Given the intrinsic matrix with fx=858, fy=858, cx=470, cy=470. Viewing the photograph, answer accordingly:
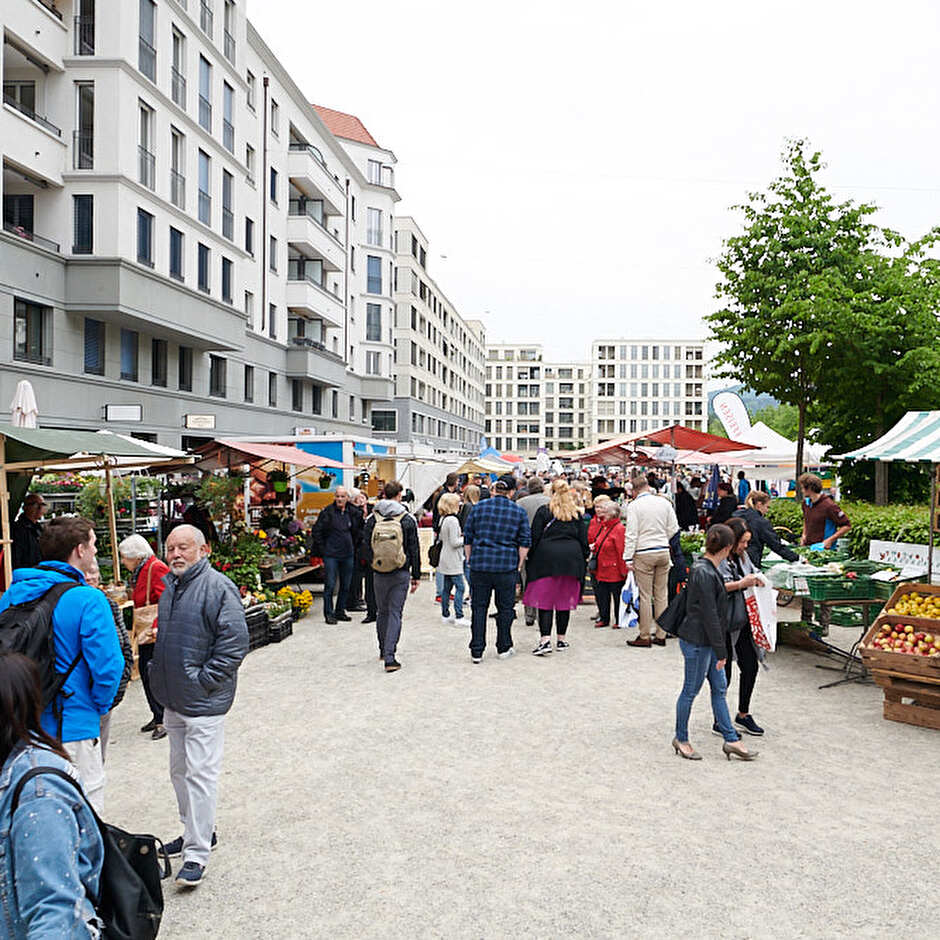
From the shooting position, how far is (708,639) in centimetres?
614

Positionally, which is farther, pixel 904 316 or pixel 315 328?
pixel 315 328

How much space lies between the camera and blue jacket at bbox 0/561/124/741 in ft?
12.4

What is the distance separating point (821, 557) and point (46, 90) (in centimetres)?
2205

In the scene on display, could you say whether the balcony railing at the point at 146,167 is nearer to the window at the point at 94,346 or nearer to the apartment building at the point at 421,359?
the window at the point at 94,346

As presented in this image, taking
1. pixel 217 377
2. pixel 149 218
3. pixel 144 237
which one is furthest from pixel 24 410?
pixel 217 377

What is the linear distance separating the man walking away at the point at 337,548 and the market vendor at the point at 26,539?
4.09 meters

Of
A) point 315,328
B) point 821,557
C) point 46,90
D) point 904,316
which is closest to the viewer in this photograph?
point 821,557

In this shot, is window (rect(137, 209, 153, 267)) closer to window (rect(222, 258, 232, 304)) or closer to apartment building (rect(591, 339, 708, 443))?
window (rect(222, 258, 232, 304))

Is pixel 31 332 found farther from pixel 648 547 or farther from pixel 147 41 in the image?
pixel 648 547

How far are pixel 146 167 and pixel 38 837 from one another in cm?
2557

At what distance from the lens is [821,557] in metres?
10.6

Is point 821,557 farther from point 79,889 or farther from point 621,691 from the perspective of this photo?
point 79,889

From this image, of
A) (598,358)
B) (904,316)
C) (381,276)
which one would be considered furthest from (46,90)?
(598,358)

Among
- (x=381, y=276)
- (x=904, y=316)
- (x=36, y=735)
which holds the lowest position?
(x=36, y=735)
